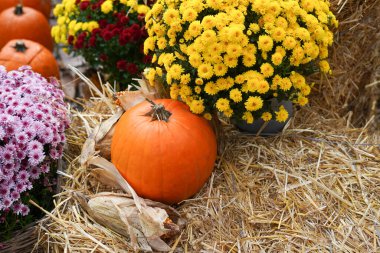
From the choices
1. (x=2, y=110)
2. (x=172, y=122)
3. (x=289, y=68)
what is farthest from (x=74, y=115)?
(x=289, y=68)

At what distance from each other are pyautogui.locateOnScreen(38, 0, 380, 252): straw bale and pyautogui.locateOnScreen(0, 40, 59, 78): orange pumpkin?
893mm

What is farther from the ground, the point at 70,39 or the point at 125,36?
the point at 125,36

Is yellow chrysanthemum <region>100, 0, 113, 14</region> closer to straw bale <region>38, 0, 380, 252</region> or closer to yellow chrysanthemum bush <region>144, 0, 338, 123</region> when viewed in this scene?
straw bale <region>38, 0, 380, 252</region>

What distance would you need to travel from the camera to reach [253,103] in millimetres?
2328

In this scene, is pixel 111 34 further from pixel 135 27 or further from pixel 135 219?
pixel 135 219

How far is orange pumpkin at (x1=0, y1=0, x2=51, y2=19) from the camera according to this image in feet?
15.8

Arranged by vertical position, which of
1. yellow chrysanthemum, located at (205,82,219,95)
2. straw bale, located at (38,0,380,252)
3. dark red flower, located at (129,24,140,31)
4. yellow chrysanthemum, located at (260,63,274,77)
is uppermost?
yellow chrysanthemum, located at (260,63,274,77)

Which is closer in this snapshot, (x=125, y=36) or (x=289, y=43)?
(x=289, y=43)

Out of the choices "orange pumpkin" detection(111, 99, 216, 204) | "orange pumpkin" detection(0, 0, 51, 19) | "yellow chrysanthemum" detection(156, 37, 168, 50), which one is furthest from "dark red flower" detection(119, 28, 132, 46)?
"orange pumpkin" detection(0, 0, 51, 19)

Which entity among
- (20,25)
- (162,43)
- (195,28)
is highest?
(195,28)

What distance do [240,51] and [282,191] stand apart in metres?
0.70

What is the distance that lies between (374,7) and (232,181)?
4.58 feet

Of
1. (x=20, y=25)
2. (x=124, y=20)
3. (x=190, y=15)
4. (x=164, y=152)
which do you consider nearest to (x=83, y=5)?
(x=124, y=20)

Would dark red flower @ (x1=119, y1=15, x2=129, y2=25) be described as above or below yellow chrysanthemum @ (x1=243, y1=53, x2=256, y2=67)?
below
